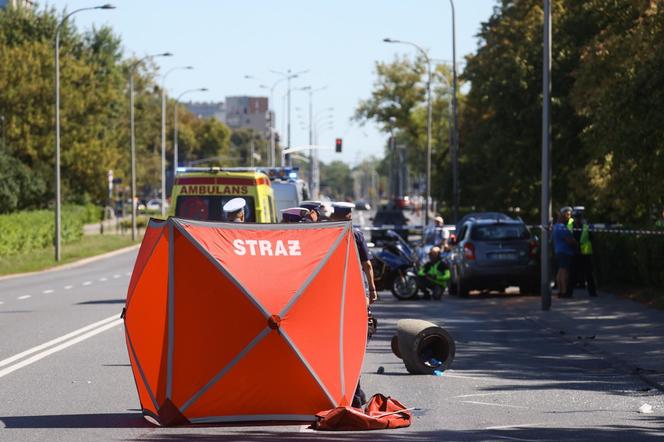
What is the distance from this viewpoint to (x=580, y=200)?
45.4 meters

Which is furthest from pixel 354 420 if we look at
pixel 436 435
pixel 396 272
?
pixel 396 272

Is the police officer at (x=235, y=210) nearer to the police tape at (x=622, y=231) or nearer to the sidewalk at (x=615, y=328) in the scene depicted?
the sidewalk at (x=615, y=328)

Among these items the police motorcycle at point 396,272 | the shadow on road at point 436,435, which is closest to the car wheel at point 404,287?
the police motorcycle at point 396,272

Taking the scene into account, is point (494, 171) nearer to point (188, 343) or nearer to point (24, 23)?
point (24, 23)

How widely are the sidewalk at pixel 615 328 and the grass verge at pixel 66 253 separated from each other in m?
21.9

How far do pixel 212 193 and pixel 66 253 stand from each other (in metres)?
30.2

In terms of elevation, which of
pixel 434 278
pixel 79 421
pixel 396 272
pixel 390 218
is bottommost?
pixel 390 218

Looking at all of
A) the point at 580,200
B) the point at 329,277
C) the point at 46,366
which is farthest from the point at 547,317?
the point at 580,200

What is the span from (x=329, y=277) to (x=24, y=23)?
245 ft

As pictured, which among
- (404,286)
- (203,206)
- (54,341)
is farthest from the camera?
(404,286)

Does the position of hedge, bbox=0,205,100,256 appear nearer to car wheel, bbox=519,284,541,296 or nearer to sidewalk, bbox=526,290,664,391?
car wheel, bbox=519,284,541,296

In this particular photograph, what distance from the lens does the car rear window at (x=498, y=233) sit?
30047 millimetres

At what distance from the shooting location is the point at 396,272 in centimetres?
2967

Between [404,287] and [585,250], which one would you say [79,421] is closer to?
[585,250]
